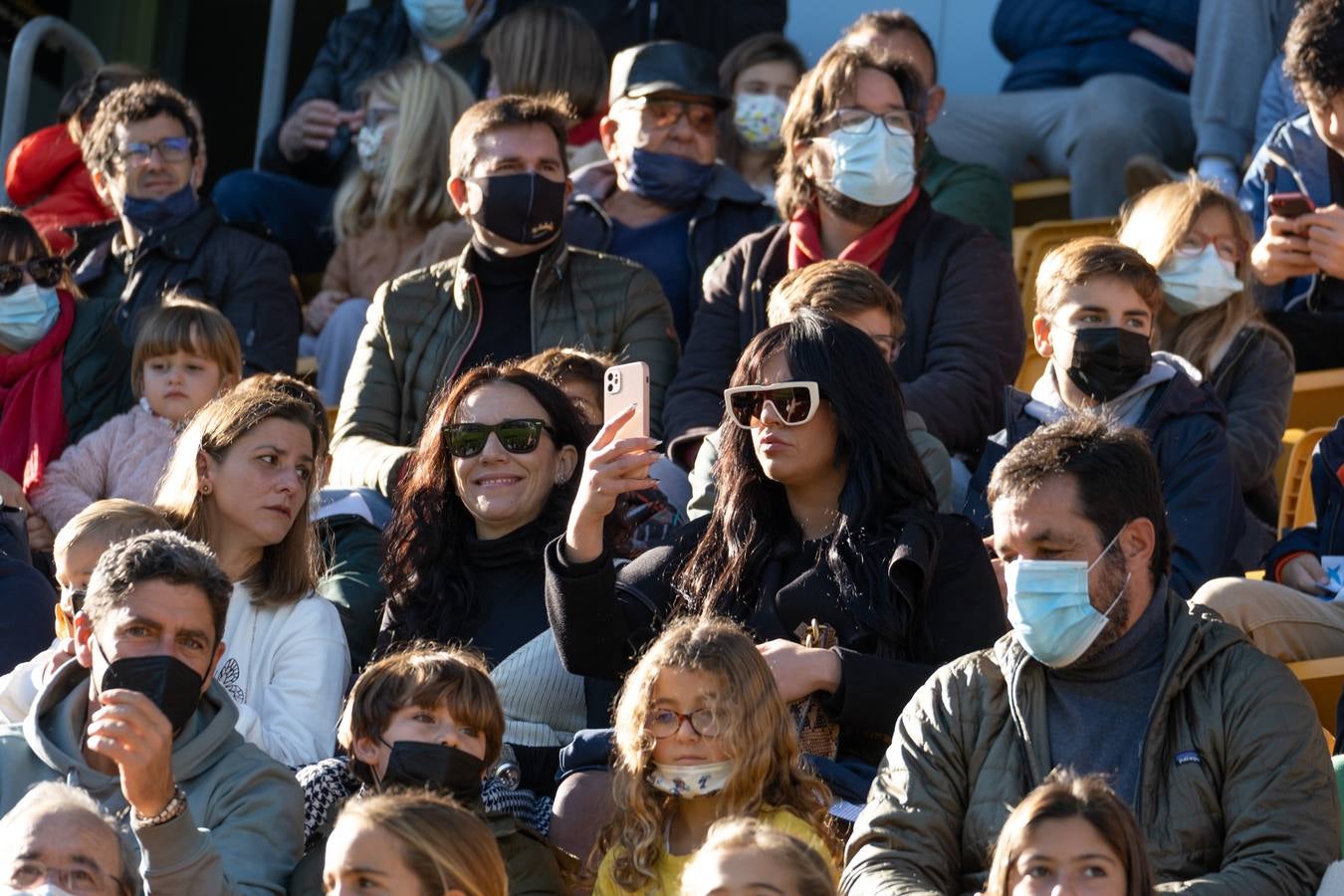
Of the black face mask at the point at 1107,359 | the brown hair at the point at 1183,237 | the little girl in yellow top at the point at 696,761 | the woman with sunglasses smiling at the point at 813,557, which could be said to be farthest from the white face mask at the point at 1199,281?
the little girl in yellow top at the point at 696,761

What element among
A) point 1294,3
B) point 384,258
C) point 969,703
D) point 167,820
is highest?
point 1294,3

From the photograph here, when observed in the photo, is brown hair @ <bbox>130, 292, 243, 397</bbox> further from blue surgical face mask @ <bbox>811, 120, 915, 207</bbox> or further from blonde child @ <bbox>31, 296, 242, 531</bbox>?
blue surgical face mask @ <bbox>811, 120, 915, 207</bbox>

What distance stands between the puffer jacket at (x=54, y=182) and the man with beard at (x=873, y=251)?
9.53 feet

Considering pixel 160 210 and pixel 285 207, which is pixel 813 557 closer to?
pixel 160 210

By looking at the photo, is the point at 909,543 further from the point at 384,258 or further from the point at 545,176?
the point at 384,258

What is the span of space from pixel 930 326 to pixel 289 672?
2479 mm

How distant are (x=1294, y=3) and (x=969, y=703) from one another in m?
5.33

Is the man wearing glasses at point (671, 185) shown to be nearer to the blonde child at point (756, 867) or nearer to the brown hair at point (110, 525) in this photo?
the brown hair at point (110, 525)

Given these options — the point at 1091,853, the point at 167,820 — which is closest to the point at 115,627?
the point at 167,820

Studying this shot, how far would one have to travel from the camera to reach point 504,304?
7680 millimetres

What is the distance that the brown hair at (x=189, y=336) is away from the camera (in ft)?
24.5

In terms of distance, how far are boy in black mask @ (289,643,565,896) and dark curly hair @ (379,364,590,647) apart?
29.8 inches

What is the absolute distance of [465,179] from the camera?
765 centimetres

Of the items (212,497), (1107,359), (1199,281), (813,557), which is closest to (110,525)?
(212,497)
